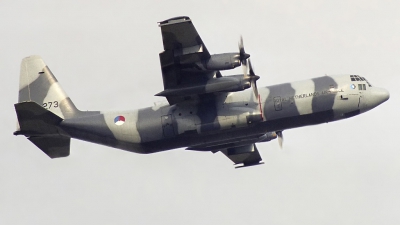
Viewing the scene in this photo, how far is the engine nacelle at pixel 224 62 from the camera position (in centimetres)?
3338

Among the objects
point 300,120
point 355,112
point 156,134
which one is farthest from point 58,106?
point 355,112

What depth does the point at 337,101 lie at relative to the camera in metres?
35.6

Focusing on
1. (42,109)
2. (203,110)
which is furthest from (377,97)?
(42,109)

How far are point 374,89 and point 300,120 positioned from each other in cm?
397

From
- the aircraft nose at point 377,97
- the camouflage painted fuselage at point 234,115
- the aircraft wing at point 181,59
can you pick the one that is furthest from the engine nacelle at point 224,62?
the aircraft nose at point 377,97

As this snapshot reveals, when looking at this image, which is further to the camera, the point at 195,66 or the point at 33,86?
the point at 33,86

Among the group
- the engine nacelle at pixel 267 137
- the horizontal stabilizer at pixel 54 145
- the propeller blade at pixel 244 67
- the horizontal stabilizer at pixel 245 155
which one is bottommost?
the horizontal stabilizer at pixel 245 155

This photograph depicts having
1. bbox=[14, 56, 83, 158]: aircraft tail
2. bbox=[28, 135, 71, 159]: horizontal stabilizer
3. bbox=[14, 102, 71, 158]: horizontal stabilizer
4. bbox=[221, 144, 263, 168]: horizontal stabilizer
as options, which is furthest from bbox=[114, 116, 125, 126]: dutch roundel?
bbox=[221, 144, 263, 168]: horizontal stabilizer

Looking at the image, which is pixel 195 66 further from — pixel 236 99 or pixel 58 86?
pixel 58 86

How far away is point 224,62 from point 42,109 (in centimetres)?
904

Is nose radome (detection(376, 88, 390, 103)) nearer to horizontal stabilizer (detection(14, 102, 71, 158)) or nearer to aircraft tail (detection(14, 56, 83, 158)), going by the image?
aircraft tail (detection(14, 56, 83, 158))

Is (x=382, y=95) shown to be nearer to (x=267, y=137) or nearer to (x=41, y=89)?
(x=267, y=137)

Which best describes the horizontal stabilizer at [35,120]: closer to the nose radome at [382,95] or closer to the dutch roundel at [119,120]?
the dutch roundel at [119,120]

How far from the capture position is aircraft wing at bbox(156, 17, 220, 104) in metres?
32.7
